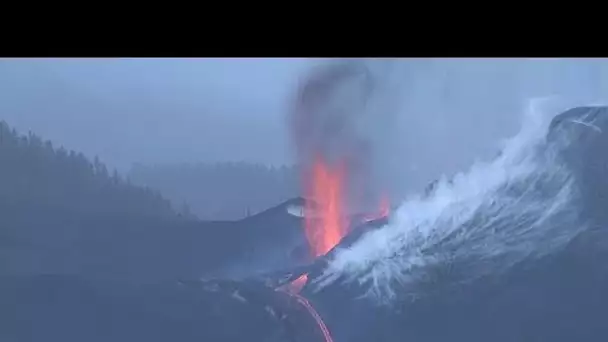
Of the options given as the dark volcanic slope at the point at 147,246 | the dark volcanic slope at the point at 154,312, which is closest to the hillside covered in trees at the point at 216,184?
the dark volcanic slope at the point at 147,246

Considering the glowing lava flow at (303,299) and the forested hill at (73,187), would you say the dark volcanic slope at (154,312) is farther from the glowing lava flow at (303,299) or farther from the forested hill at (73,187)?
the forested hill at (73,187)

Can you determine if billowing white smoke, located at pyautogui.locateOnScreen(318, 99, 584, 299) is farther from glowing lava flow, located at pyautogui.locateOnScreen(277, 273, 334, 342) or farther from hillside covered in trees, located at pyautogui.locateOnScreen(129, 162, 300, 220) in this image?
hillside covered in trees, located at pyautogui.locateOnScreen(129, 162, 300, 220)

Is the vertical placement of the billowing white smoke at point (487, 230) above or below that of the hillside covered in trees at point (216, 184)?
below

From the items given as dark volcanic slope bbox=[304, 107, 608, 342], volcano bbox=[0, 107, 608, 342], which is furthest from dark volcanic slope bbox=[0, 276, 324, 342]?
dark volcanic slope bbox=[304, 107, 608, 342]

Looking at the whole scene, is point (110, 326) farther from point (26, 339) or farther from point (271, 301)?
point (271, 301)

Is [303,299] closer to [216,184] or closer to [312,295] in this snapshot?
[312,295]

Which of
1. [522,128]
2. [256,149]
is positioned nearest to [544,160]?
[522,128]
